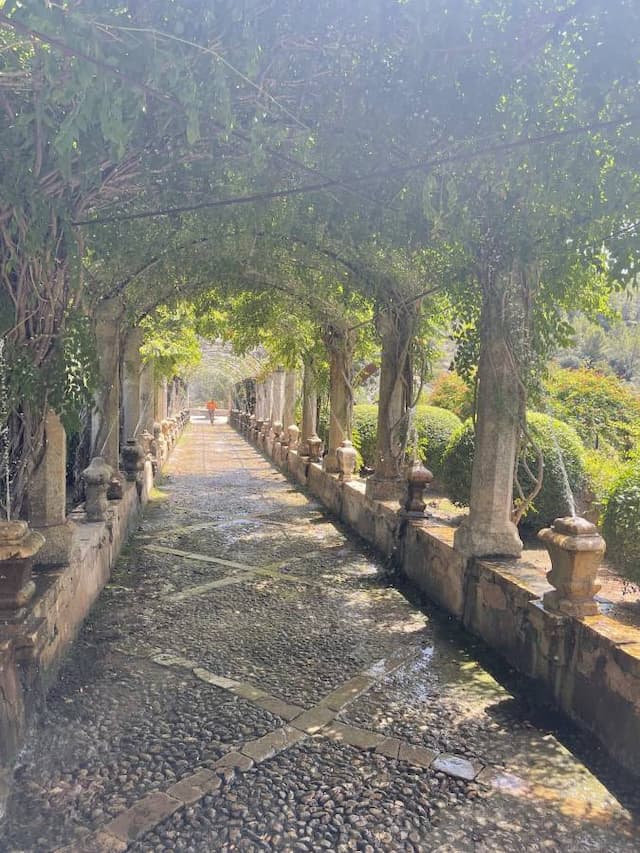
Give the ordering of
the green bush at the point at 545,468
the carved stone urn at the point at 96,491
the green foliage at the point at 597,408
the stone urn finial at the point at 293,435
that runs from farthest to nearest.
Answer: the stone urn finial at the point at 293,435, the green foliage at the point at 597,408, the green bush at the point at 545,468, the carved stone urn at the point at 96,491

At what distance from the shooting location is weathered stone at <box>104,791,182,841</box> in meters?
2.61

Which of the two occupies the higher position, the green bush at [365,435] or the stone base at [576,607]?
the green bush at [365,435]

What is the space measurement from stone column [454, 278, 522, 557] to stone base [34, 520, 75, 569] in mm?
2951

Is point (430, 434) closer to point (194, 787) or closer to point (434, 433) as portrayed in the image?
point (434, 433)

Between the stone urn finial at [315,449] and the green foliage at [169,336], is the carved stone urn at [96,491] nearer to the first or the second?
the green foliage at [169,336]

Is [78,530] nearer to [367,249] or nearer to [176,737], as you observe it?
[176,737]

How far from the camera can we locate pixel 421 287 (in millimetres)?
7191

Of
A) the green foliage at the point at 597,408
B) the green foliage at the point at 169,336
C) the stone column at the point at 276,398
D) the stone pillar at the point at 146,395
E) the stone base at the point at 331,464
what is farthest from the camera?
the stone column at the point at 276,398

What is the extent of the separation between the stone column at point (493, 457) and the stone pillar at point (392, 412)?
2.67 metres

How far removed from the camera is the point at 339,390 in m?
10.7

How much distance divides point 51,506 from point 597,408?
10.1 meters

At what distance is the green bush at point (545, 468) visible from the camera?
23.6ft

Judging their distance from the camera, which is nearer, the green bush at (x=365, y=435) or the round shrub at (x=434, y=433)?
the round shrub at (x=434, y=433)

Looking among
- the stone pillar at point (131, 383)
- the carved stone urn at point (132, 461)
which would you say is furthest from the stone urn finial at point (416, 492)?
the stone pillar at point (131, 383)
